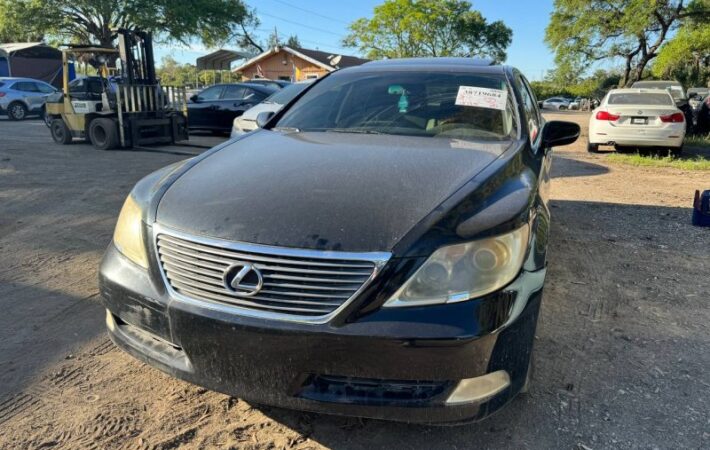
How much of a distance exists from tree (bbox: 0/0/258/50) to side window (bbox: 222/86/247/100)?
57.8 feet

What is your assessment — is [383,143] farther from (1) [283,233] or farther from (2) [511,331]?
(2) [511,331]

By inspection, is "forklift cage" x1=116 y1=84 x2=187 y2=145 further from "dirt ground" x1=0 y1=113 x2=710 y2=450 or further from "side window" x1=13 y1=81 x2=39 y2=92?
"side window" x1=13 y1=81 x2=39 y2=92

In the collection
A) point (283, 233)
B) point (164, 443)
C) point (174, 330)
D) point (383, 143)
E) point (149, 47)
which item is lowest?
point (164, 443)

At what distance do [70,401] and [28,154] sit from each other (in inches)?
375

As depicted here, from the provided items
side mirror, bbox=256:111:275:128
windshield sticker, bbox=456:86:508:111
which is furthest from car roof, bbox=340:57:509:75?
side mirror, bbox=256:111:275:128

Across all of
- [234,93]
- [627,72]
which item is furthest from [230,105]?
[627,72]

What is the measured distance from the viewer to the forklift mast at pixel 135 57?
35.4 ft

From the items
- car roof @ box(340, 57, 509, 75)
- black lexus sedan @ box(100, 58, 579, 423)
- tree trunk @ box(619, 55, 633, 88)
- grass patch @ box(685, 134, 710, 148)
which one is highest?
tree trunk @ box(619, 55, 633, 88)

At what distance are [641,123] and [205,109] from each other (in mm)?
10227

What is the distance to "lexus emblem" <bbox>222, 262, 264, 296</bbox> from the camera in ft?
5.98

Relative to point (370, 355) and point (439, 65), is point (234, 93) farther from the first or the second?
point (370, 355)

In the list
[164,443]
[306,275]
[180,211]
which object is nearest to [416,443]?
[306,275]

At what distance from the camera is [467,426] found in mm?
2246

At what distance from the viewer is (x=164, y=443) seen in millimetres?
2139
